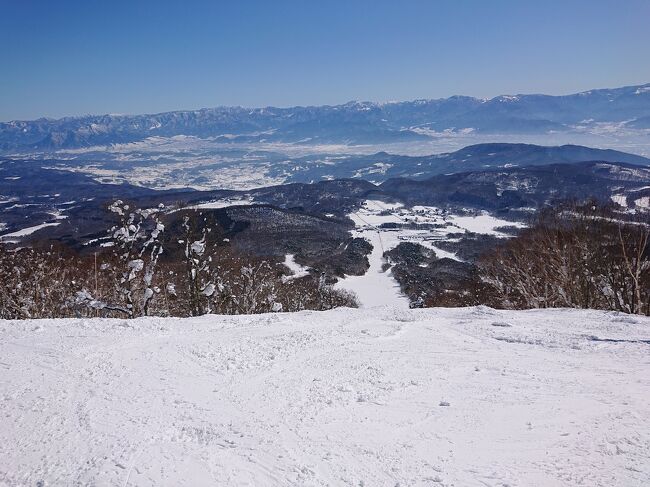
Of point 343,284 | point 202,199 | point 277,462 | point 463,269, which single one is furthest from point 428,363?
point 202,199

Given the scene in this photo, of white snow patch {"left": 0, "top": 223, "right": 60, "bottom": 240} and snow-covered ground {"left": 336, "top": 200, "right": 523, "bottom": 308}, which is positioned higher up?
white snow patch {"left": 0, "top": 223, "right": 60, "bottom": 240}

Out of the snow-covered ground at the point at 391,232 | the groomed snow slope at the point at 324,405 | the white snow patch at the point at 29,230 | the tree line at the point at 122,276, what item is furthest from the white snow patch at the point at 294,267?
the white snow patch at the point at 29,230

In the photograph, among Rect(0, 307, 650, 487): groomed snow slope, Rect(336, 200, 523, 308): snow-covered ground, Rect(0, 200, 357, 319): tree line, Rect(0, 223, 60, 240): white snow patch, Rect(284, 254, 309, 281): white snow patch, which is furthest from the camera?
Rect(0, 223, 60, 240): white snow patch

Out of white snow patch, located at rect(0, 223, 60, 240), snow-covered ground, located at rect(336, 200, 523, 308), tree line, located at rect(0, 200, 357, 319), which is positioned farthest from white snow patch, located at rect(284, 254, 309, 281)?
white snow patch, located at rect(0, 223, 60, 240)

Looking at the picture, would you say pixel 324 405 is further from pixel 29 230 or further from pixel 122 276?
pixel 29 230

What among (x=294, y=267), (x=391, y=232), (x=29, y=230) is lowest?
(x=391, y=232)

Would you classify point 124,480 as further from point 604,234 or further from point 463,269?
point 463,269

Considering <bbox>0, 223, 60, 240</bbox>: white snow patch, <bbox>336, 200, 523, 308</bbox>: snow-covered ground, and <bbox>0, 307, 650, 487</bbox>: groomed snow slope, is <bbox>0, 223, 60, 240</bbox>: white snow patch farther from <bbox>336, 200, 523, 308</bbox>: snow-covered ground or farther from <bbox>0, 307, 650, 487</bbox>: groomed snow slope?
<bbox>0, 307, 650, 487</bbox>: groomed snow slope

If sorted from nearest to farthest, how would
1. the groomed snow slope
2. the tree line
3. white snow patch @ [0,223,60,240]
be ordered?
the groomed snow slope
the tree line
white snow patch @ [0,223,60,240]

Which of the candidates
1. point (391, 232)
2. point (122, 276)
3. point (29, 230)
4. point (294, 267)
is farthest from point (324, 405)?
point (29, 230)
